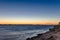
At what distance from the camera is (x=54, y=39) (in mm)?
22484

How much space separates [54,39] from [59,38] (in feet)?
4.93

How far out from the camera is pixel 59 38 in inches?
930
